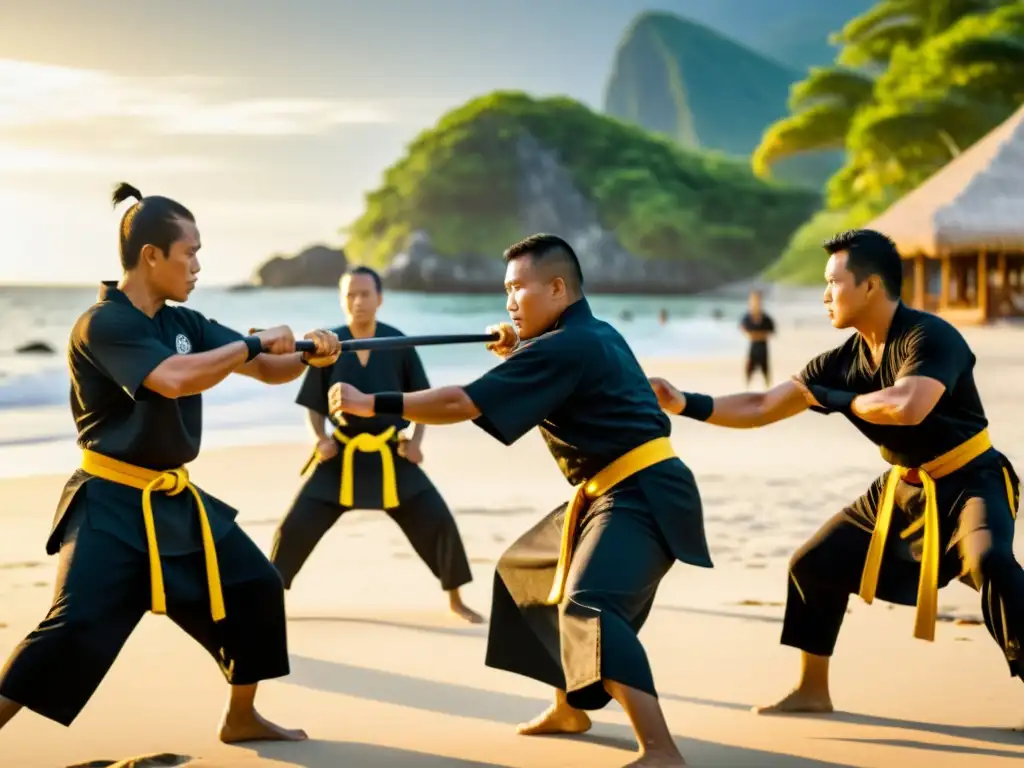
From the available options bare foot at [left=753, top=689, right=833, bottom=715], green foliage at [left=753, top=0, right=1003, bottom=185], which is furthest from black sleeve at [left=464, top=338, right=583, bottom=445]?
green foliage at [left=753, top=0, right=1003, bottom=185]

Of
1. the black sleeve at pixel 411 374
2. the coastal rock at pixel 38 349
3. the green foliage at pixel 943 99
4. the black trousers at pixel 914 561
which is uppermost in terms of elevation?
the green foliage at pixel 943 99

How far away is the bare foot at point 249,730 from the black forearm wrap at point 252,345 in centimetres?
113

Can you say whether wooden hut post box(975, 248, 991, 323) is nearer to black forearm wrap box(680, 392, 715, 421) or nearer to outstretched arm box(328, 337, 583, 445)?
black forearm wrap box(680, 392, 715, 421)

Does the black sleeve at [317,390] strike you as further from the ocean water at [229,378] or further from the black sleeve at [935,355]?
the ocean water at [229,378]

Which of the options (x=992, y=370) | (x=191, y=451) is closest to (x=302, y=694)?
(x=191, y=451)

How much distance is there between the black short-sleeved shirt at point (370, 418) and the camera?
610 centimetres

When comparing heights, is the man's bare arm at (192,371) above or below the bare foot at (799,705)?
above

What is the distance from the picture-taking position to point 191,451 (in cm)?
413

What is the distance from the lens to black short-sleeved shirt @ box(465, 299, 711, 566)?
155 inches

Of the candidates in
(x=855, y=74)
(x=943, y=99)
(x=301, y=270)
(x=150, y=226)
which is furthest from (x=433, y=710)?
(x=301, y=270)

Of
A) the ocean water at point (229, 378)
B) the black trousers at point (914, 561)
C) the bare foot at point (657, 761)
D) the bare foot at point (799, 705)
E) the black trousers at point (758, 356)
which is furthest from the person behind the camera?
the black trousers at point (758, 356)

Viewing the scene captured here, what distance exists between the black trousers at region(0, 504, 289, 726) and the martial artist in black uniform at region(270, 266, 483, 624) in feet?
5.84

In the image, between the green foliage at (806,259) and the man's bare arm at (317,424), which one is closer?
the man's bare arm at (317,424)

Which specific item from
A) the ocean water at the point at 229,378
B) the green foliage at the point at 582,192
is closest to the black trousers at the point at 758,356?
the ocean water at the point at 229,378
